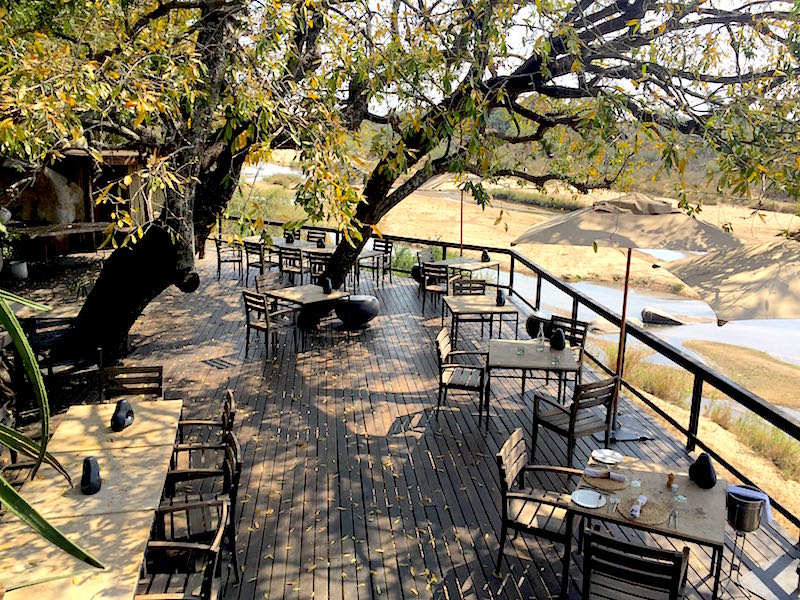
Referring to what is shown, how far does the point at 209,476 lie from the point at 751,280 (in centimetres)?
385

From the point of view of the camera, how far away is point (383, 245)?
13.2 meters

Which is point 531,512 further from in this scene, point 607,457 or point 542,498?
point 607,457

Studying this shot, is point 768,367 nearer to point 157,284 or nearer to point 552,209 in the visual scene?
point 157,284

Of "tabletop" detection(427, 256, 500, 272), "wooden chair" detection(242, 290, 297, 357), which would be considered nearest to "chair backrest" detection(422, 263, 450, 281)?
"tabletop" detection(427, 256, 500, 272)

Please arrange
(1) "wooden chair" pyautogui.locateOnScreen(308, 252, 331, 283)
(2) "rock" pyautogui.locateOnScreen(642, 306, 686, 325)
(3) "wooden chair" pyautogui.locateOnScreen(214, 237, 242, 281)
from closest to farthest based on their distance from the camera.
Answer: (1) "wooden chair" pyautogui.locateOnScreen(308, 252, 331, 283)
(3) "wooden chair" pyautogui.locateOnScreen(214, 237, 242, 281)
(2) "rock" pyautogui.locateOnScreen(642, 306, 686, 325)

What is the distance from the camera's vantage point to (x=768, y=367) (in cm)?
1403

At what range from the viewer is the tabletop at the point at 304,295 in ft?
27.3

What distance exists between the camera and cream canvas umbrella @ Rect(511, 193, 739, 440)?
16.7ft

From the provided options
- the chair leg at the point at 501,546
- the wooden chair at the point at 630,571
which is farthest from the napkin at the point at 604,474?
the wooden chair at the point at 630,571

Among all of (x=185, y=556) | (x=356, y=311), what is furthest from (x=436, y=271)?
(x=185, y=556)

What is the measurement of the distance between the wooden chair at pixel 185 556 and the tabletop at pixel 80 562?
4.7 inches

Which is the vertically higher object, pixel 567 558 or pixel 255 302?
pixel 255 302

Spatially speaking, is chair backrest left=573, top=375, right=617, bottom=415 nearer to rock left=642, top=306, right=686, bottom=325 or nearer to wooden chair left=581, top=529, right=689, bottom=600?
wooden chair left=581, top=529, right=689, bottom=600

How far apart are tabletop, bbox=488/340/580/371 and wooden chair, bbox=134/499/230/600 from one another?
2.88 m
